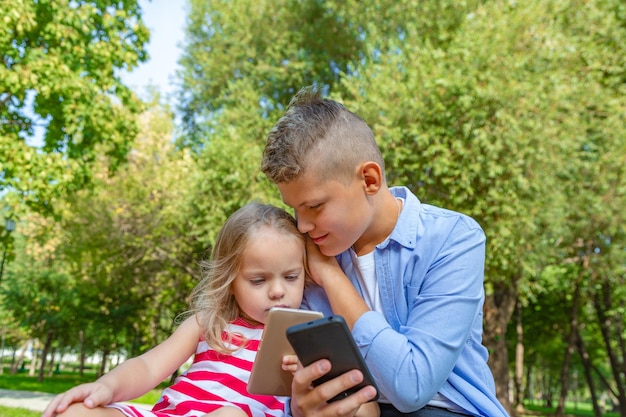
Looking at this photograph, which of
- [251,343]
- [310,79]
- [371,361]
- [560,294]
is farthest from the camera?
[560,294]

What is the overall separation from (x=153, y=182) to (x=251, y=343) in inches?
729

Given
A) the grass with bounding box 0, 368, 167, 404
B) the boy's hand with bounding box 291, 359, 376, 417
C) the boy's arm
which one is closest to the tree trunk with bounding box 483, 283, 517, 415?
the grass with bounding box 0, 368, 167, 404

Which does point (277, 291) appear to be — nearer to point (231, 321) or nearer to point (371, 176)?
point (231, 321)

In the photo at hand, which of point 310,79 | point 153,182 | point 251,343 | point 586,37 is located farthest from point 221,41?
point 251,343

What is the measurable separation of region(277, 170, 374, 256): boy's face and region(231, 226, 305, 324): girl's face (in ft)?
0.60

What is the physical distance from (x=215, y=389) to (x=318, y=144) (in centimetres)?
99

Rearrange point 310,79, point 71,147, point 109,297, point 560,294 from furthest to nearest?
point 109,297, point 560,294, point 310,79, point 71,147

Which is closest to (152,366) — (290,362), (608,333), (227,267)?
(227,267)

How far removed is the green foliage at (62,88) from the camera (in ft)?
36.8

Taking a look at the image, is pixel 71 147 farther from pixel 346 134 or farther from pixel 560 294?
pixel 560 294

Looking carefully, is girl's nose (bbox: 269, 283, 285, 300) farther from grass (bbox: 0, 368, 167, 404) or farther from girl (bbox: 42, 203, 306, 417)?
grass (bbox: 0, 368, 167, 404)

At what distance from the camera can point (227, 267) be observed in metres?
2.54

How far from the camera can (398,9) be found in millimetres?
15508

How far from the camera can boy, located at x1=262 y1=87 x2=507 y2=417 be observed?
6.28 feet
